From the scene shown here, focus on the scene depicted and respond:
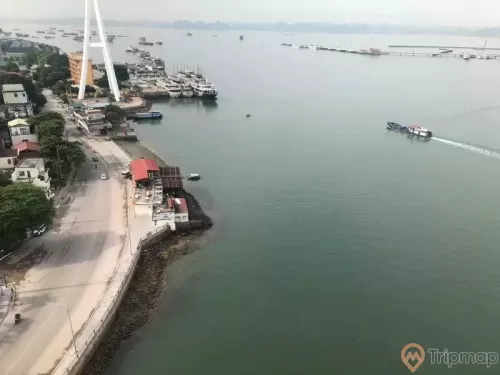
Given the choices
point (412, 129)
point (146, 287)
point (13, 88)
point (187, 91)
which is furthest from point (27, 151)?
point (187, 91)

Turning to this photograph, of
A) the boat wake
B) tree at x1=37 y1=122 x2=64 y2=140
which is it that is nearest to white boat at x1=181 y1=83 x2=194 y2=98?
tree at x1=37 y1=122 x2=64 y2=140

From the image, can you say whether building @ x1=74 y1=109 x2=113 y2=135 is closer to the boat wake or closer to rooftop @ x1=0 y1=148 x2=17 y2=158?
rooftop @ x1=0 y1=148 x2=17 y2=158

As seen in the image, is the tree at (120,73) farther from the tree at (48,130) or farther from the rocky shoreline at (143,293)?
the rocky shoreline at (143,293)

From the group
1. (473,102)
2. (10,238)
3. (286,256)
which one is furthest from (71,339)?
(473,102)

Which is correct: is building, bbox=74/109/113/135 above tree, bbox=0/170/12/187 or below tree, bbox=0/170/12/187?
below

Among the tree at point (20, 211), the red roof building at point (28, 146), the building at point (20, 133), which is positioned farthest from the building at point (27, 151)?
the tree at point (20, 211)

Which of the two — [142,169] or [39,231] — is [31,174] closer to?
[39,231]
